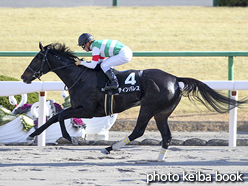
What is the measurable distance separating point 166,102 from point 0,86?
2583mm

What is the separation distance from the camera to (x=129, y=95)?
18.6ft

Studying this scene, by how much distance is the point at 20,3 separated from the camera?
2114 centimetres

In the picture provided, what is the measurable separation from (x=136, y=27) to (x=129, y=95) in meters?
11.8

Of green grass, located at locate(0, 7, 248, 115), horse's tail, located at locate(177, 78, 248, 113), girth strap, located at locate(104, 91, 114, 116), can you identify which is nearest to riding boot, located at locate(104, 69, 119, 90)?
girth strap, located at locate(104, 91, 114, 116)

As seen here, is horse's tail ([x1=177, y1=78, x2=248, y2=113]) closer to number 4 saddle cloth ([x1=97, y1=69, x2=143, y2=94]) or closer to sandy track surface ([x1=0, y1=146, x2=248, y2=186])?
number 4 saddle cloth ([x1=97, y1=69, x2=143, y2=94])

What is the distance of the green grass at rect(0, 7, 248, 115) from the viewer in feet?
48.8

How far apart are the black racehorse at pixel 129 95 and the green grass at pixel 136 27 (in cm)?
506

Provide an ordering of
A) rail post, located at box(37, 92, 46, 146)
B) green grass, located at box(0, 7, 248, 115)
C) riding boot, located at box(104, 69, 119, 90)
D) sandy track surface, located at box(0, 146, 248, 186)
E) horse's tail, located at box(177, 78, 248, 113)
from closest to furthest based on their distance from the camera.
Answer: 1. sandy track surface, located at box(0, 146, 248, 186)
2. riding boot, located at box(104, 69, 119, 90)
3. horse's tail, located at box(177, 78, 248, 113)
4. rail post, located at box(37, 92, 46, 146)
5. green grass, located at box(0, 7, 248, 115)

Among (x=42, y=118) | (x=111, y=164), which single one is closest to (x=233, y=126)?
(x=111, y=164)

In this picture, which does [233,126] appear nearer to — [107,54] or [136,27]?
[107,54]

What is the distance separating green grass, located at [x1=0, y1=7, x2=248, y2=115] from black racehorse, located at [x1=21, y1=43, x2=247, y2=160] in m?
5.06

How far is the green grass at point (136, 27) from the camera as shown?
14.9 meters

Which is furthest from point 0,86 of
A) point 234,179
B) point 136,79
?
point 234,179

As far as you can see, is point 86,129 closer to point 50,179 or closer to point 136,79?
point 136,79
